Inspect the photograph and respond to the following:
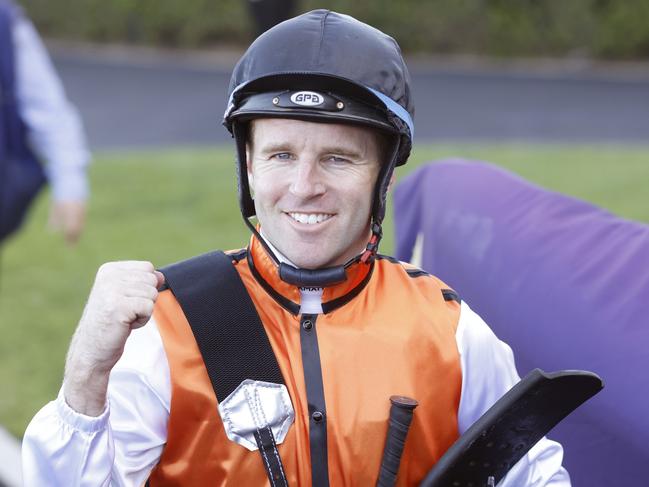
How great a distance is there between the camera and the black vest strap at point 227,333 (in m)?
2.22

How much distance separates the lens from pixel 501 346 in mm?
2496

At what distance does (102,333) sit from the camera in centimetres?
196

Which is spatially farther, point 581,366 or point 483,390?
point 581,366

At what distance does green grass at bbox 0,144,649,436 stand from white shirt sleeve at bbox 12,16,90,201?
1.21 meters

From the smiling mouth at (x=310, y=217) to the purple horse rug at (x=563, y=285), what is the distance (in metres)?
0.95

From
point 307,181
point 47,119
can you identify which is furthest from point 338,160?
point 47,119

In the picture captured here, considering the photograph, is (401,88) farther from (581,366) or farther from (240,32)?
(240,32)

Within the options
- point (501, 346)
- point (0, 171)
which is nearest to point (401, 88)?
point (501, 346)

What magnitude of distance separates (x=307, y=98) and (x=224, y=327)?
565mm

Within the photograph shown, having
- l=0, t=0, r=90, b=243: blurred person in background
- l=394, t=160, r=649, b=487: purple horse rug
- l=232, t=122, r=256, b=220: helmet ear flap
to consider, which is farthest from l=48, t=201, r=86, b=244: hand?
l=232, t=122, r=256, b=220: helmet ear flap

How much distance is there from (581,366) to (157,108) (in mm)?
12111

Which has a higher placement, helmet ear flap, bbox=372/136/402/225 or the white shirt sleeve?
helmet ear flap, bbox=372/136/402/225

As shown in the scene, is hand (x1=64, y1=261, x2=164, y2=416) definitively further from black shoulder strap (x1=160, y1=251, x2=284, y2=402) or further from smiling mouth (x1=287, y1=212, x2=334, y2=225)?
smiling mouth (x1=287, y1=212, x2=334, y2=225)

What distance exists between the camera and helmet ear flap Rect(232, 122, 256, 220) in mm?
2420
